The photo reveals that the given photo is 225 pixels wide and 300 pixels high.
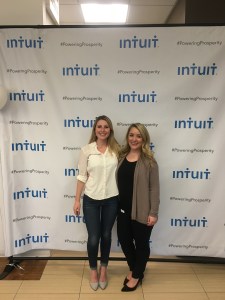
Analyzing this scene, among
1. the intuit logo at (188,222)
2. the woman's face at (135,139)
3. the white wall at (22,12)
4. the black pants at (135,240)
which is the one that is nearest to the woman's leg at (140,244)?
the black pants at (135,240)

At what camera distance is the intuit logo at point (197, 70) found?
7.81 ft

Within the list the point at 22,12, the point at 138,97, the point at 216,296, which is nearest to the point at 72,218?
the point at 138,97

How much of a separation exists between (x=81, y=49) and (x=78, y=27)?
182 millimetres

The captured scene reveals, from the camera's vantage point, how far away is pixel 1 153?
2.53 meters

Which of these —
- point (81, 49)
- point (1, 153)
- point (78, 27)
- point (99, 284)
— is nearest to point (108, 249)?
point (99, 284)

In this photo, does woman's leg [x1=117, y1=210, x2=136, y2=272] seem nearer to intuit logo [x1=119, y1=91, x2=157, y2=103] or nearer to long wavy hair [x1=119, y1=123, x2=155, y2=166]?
long wavy hair [x1=119, y1=123, x2=155, y2=166]

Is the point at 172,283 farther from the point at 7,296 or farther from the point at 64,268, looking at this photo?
the point at 7,296

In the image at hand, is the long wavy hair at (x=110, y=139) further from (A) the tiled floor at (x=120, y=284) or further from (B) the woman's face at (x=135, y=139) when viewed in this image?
(A) the tiled floor at (x=120, y=284)

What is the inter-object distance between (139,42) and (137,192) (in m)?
1.30

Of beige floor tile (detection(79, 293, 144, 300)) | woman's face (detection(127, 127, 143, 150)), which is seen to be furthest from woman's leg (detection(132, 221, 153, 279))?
woman's face (detection(127, 127, 143, 150))

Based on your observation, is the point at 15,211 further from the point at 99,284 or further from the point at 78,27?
the point at 78,27

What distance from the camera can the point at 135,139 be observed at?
89.0 inches

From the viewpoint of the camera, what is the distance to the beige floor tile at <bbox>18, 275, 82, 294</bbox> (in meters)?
2.38

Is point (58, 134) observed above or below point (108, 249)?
above
